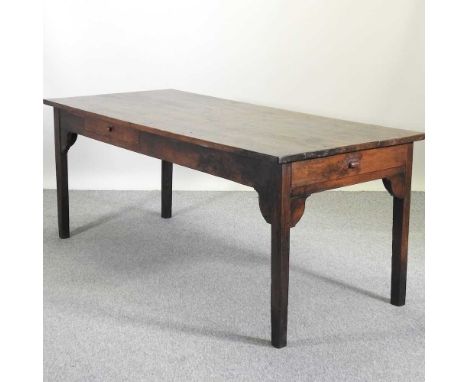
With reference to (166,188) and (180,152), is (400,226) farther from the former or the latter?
(166,188)

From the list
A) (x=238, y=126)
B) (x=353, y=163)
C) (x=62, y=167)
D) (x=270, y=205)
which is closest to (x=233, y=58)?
(x=62, y=167)

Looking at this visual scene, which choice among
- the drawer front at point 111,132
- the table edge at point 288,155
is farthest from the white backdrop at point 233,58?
the table edge at point 288,155

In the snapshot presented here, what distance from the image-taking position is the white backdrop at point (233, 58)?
4.77 meters

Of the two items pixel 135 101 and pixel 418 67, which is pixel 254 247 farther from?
pixel 418 67

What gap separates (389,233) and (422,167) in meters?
1.21

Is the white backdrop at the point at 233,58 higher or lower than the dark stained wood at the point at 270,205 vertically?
higher

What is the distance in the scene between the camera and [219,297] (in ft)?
10.0

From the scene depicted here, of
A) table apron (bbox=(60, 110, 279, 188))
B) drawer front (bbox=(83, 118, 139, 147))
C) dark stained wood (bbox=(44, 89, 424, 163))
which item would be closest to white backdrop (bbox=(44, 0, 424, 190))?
dark stained wood (bbox=(44, 89, 424, 163))

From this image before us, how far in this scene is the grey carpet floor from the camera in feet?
8.07

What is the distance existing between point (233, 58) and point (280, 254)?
103 inches

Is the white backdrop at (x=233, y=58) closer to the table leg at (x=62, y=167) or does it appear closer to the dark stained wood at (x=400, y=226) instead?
the table leg at (x=62, y=167)

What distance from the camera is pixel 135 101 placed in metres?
3.70

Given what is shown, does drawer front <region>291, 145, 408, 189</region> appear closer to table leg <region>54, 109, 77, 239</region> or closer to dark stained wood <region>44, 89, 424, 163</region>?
dark stained wood <region>44, 89, 424, 163</region>
